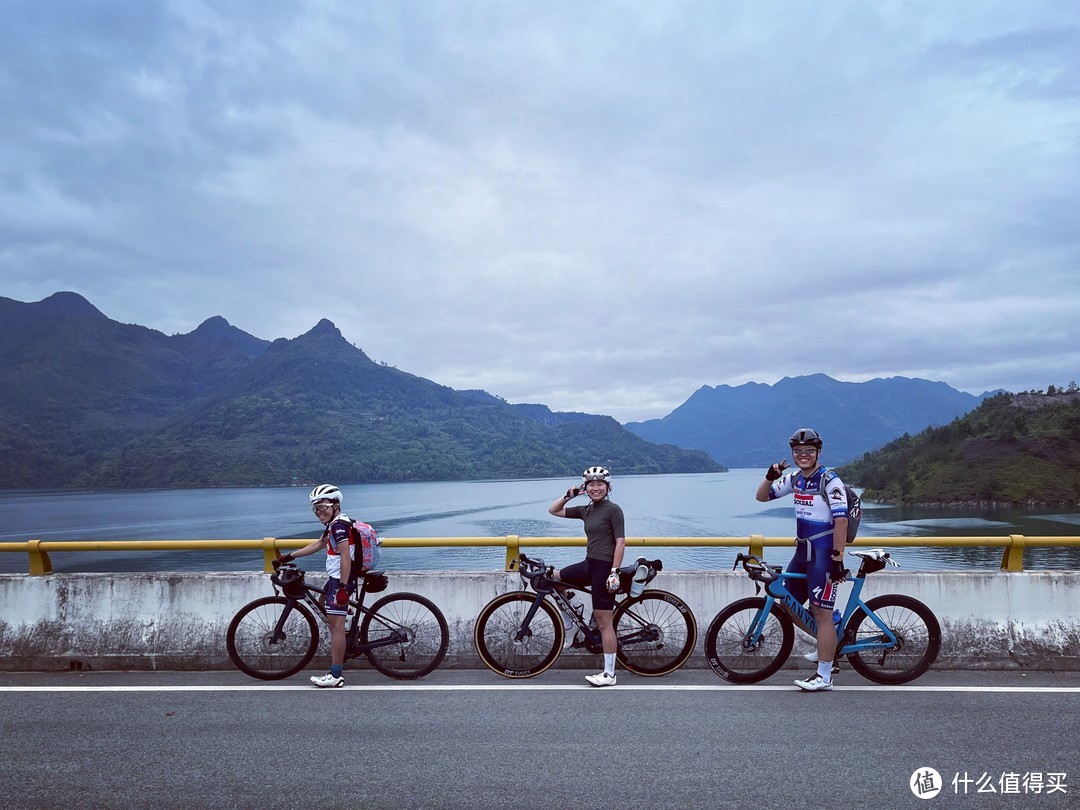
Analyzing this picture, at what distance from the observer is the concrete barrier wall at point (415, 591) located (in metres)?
7.13

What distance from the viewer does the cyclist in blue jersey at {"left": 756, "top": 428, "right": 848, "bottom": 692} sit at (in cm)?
629

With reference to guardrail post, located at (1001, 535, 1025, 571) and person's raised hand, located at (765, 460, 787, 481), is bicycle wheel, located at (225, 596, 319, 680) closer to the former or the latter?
person's raised hand, located at (765, 460, 787, 481)

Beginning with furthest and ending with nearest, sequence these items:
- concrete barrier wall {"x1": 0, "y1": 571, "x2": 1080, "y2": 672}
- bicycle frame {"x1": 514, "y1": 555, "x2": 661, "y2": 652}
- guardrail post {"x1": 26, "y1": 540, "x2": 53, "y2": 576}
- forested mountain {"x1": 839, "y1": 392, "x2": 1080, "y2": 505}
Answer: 1. forested mountain {"x1": 839, "y1": 392, "x2": 1080, "y2": 505}
2. guardrail post {"x1": 26, "y1": 540, "x2": 53, "y2": 576}
3. concrete barrier wall {"x1": 0, "y1": 571, "x2": 1080, "y2": 672}
4. bicycle frame {"x1": 514, "y1": 555, "x2": 661, "y2": 652}

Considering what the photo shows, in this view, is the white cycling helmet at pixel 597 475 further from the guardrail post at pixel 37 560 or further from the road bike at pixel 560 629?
the guardrail post at pixel 37 560

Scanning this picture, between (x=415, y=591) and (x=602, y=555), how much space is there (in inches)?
80.5

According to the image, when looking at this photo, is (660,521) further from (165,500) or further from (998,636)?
(165,500)

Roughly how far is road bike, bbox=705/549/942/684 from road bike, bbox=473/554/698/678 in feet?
1.52

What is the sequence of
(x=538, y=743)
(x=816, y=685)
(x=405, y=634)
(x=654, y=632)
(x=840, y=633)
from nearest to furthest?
(x=538, y=743)
(x=816, y=685)
(x=840, y=633)
(x=654, y=632)
(x=405, y=634)

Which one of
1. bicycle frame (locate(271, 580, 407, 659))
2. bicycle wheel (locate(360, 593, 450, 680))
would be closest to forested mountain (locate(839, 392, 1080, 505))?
bicycle wheel (locate(360, 593, 450, 680))

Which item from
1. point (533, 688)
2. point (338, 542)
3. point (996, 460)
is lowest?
point (533, 688)

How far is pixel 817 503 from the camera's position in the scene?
21.1 feet

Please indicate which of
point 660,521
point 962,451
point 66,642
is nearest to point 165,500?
point 660,521

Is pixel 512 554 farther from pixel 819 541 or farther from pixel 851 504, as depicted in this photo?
pixel 851 504

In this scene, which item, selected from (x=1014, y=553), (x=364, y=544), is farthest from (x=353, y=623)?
(x=1014, y=553)
